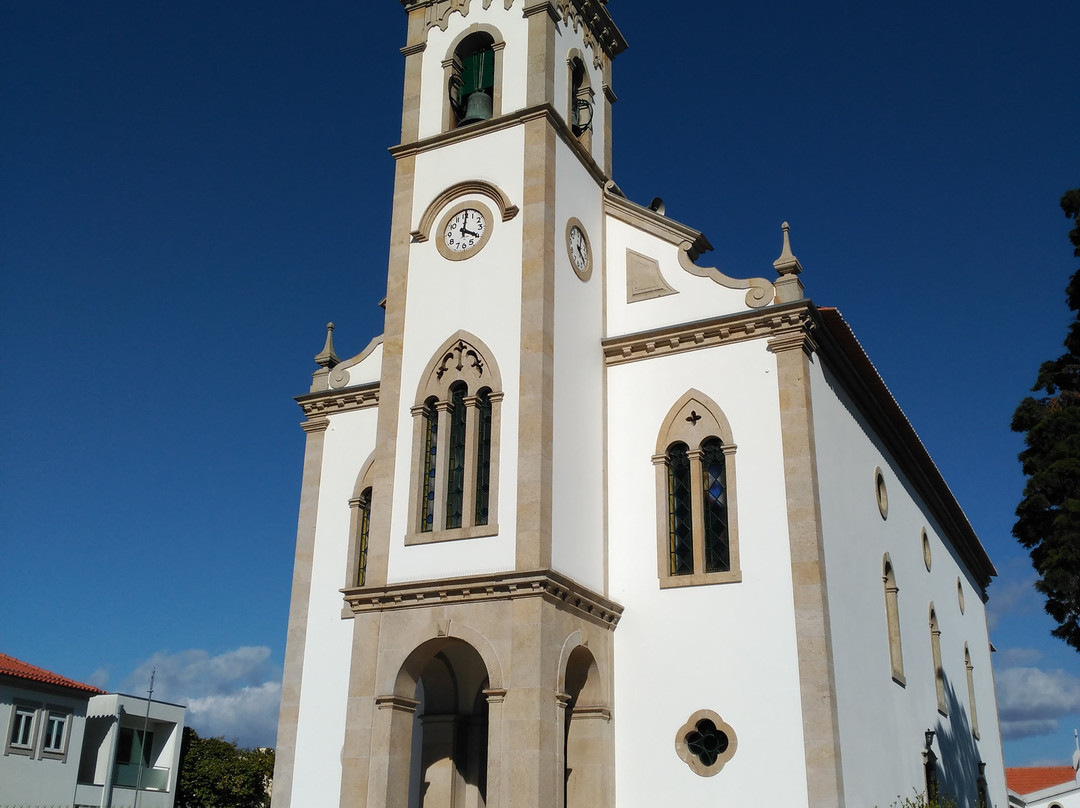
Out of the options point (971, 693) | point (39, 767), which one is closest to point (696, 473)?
point (971, 693)

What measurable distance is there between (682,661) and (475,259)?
743 cm

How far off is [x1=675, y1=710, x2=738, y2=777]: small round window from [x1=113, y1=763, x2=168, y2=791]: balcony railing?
30695mm

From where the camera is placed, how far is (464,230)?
1856cm

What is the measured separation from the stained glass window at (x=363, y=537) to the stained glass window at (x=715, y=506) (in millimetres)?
6305

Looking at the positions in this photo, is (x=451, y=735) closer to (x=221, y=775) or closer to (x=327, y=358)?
(x=327, y=358)

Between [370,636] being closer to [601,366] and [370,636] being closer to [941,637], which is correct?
[601,366]

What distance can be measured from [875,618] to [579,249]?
8416 millimetres

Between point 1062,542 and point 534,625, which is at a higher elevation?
point 1062,542

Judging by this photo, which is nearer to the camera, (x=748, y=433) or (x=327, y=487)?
(x=748, y=433)

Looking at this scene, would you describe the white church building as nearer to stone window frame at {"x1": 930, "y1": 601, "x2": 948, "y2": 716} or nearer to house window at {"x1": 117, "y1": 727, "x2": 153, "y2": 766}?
stone window frame at {"x1": 930, "y1": 601, "x2": 948, "y2": 716}

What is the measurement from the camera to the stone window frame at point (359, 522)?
776 inches

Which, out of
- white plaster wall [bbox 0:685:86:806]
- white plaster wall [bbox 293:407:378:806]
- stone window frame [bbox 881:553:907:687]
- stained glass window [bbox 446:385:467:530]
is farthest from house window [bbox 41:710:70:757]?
stone window frame [bbox 881:553:907:687]

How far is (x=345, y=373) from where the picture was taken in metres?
21.2

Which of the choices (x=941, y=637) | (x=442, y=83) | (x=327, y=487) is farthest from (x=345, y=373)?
(x=941, y=637)
